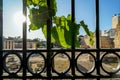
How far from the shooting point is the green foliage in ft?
3.40

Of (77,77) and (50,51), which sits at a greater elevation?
(50,51)

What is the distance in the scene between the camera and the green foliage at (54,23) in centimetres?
104

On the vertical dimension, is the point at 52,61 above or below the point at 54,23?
below

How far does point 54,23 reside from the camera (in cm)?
107

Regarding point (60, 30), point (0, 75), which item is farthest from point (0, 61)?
point (60, 30)

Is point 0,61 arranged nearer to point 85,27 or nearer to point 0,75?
point 0,75

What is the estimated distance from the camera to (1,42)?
1033 mm

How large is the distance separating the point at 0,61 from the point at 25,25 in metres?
0.18

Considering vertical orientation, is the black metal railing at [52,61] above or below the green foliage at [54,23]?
below

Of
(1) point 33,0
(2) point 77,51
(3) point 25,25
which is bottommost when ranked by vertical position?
(2) point 77,51

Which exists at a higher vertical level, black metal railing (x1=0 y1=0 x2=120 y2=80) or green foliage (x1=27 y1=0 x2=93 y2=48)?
green foliage (x1=27 y1=0 x2=93 y2=48)

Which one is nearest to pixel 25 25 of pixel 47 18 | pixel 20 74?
pixel 47 18

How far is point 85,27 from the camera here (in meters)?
1.04

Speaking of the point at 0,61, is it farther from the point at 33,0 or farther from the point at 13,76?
the point at 33,0
